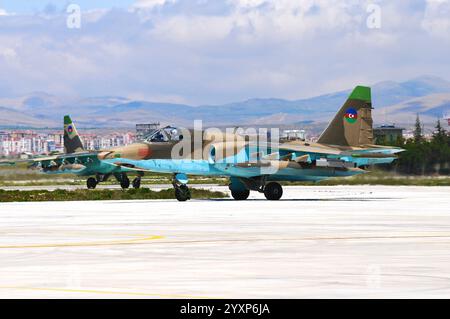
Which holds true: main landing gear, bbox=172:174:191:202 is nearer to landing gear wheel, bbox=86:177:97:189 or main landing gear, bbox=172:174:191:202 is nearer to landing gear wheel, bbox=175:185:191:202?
landing gear wheel, bbox=175:185:191:202

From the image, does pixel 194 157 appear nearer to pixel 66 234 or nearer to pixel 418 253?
pixel 66 234

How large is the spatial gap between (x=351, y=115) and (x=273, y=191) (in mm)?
5622

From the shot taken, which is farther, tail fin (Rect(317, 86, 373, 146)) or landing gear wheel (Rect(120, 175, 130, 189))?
landing gear wheel (Rect(120, 175, 130, 189))

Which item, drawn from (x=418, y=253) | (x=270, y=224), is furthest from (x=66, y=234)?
(x=418, y=253)

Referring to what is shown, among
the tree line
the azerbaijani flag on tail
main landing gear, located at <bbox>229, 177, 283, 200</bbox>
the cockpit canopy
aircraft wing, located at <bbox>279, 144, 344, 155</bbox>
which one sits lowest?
main landing gear, located at <bbox>229, 177, 283, 200</bbox>

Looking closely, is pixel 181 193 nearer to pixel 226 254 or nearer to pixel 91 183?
pixel 226 254

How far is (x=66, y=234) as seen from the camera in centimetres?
2342

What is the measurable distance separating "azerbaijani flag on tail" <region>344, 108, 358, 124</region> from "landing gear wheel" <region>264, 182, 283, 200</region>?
200 inches

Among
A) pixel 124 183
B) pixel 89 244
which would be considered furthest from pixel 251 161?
pixel 124 183

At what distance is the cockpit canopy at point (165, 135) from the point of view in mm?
41469

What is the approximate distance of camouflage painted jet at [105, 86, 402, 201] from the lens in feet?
136

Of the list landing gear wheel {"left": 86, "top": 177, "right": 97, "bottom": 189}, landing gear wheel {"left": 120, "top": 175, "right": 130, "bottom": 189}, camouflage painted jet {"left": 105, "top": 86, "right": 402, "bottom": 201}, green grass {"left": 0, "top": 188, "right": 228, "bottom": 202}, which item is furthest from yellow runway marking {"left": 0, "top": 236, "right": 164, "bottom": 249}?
landing gear wheel {"left": 86, "top": 177, "right": 97, "bottom": 189}

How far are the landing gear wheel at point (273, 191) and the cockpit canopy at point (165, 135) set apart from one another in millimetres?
4324

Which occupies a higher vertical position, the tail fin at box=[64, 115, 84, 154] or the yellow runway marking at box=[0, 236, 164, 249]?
the tail fin at box=[64, 115, 84, 154]
